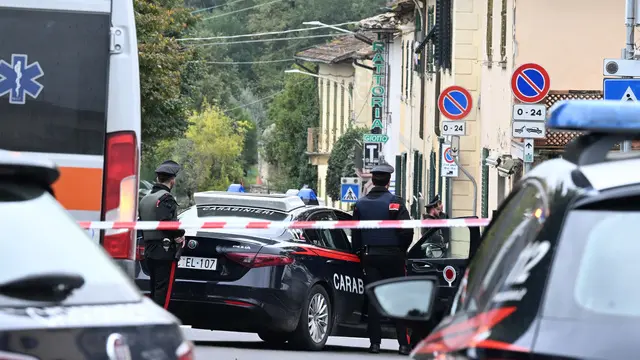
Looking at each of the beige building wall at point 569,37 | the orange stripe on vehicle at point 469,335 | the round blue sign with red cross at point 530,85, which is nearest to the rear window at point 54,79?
the orange stripe on vehicle at point 469,335

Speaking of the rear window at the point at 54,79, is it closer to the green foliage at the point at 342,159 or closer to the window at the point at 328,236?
the window at the point at 328,236

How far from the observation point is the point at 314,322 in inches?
546

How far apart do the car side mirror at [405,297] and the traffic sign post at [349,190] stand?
4242 centimetres

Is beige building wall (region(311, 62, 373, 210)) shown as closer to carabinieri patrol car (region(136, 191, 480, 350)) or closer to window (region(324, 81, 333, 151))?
window (region(324, 81, 333, 151))

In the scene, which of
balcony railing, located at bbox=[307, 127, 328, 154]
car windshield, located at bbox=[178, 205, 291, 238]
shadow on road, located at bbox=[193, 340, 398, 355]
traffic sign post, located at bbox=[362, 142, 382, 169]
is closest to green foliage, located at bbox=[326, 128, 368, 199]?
balcony railing, located at bbox=[307, 127, 328, 154]

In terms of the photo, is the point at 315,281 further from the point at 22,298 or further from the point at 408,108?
the point at 408,108

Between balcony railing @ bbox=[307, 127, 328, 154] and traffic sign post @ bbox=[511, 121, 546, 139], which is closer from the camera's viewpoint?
traffic sign post @ bbox=[511, 121, 546, 139]

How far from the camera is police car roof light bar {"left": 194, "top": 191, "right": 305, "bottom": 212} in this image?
13.9 m

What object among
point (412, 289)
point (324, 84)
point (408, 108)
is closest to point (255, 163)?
point (324, 84)

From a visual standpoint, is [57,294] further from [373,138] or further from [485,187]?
[373,138]

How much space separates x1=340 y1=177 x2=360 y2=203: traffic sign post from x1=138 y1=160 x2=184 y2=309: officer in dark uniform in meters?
34.1

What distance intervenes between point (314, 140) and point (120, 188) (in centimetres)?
7600

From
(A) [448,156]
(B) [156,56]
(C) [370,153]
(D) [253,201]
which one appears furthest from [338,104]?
(D) [253,201]

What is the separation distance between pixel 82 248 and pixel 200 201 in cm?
981
